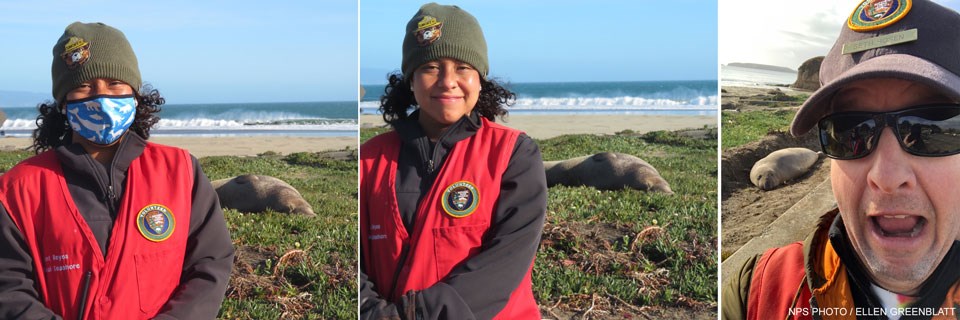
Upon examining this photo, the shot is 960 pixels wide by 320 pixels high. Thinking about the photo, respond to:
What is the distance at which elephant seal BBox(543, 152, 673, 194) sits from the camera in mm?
4309

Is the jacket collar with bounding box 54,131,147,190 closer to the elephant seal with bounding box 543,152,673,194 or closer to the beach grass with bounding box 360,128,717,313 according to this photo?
the beach grass with bounding box 360,128,717,313

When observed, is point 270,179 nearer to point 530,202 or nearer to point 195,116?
point 195,116

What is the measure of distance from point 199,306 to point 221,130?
3574mm

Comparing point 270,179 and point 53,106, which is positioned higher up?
point 53,106

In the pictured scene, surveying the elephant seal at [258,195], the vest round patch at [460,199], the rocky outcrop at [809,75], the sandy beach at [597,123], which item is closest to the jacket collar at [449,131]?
the vest round patch at [460,199]

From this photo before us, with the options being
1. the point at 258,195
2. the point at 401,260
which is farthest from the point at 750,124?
the point at 258,195

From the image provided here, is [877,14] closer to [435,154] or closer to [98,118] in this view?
[435,154]

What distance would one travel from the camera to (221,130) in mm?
5707

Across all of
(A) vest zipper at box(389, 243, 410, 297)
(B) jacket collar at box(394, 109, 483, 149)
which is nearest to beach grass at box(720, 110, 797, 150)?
(B) jacket collar at box(394, 109, 483, 149)

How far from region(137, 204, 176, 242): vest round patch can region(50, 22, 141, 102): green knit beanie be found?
16.5 inches

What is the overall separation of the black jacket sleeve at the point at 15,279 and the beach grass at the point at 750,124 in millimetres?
2405

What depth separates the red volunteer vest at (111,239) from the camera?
2219mm

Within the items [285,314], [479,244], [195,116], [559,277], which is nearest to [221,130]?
[195,116]

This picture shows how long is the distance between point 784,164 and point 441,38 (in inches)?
53.8
